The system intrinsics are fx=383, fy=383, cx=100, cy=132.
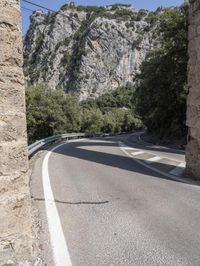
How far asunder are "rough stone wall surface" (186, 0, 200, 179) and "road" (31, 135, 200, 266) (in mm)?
870

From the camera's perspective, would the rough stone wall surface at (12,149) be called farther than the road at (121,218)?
No

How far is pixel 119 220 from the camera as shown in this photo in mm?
6043

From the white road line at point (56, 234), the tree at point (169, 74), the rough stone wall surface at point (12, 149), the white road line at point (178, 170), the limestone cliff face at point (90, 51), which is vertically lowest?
the white road line at point (56, 234)

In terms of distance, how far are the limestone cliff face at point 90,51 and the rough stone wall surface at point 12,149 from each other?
11940 centimetres

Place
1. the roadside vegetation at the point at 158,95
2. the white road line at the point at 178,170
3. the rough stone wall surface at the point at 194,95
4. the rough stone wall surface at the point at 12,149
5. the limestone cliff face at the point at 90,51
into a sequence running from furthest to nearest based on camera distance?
the limestone cliff face at the point at 90,51, the roadside vegetation at the point at 158,95, the white road line at the point at 178,170, the rough stone wall surface at the point at 194,95, the rough stone wall surface at the point at 12,149

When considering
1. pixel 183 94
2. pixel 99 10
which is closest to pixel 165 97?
pixel 183 94

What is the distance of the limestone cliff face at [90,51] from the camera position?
12620cm

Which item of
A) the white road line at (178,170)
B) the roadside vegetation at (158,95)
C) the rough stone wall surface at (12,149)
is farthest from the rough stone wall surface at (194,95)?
the roadside vegetation at (158,95)

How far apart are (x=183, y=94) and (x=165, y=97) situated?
284 cm

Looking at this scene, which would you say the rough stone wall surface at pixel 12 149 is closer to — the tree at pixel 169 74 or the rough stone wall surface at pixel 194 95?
the rough stone wall surface at pixel 194 95

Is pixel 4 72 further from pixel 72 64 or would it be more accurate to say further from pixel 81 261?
pixel 72 64

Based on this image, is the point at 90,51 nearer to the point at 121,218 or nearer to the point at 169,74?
the point at 169,74

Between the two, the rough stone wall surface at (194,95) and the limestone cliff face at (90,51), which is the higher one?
the limestone cliff face at (90,51)

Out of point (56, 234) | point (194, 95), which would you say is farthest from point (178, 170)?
point (56, 234)
